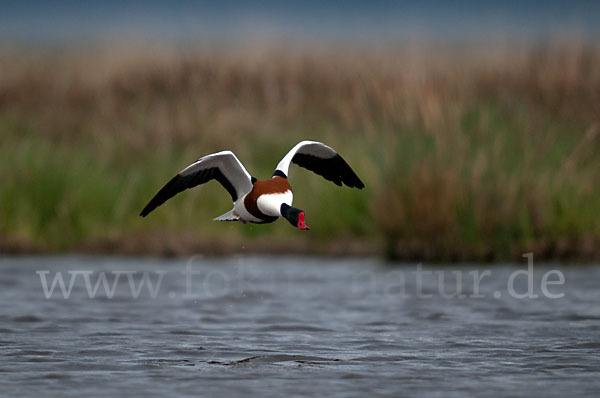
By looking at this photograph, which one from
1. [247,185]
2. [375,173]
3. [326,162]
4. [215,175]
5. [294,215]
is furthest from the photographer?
[375,173]

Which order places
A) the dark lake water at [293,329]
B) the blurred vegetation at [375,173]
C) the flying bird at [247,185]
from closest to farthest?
the flying bird at [247,185], the dark lake water at [293,329], the blurred vegetation at [375,173]

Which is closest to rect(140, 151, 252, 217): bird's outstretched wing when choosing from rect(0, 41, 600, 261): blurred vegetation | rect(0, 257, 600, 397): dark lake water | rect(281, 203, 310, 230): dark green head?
rect(281, 203, 310, 230): dark green head

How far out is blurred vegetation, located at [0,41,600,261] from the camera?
522 inches

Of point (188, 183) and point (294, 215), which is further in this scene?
point (188, 183)

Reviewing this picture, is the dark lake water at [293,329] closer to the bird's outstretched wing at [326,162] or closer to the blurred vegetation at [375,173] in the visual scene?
the blurred vegetation at [375,173]

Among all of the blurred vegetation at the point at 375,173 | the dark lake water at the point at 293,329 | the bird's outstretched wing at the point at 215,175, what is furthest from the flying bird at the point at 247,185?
the blurred vegetation at the point at 375,173

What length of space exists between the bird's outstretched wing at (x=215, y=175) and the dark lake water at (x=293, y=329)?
1.16 m

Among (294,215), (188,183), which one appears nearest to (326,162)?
(188,183)

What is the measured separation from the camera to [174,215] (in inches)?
586

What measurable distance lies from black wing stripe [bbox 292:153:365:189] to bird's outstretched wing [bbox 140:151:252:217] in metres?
0.87

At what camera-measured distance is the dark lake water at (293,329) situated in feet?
26.8

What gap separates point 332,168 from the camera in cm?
916

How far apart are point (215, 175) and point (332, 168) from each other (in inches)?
40.7

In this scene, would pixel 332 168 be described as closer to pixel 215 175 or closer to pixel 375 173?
pixel 215 175
